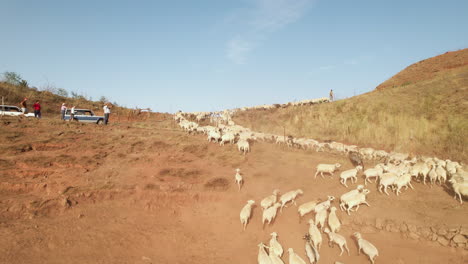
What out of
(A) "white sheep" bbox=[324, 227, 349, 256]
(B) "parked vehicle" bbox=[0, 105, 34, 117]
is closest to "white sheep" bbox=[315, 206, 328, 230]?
(A) "white sheep" bbox=[324, 227, 349, 256]

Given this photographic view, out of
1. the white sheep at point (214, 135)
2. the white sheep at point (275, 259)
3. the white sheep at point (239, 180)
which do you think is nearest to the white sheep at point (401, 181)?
the white sheep at point (275, 259)

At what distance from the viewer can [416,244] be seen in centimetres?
689

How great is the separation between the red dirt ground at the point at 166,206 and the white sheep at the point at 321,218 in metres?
0.55

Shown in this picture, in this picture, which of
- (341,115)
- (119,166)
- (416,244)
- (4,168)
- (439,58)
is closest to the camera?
(416,244)

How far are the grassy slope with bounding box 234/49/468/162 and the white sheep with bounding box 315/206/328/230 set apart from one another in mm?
11901

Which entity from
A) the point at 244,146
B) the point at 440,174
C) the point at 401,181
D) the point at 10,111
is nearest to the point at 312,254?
the point at 401,181

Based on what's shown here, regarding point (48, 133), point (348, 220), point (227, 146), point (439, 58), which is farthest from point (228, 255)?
point (439, 58)

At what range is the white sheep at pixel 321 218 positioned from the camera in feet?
24.5

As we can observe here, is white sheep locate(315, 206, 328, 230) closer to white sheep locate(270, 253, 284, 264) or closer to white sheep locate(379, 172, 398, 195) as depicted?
white sheep locate(270, 253, 284, 264)

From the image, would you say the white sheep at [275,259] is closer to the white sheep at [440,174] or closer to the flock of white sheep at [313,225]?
the flock of white sheep at [313,225]

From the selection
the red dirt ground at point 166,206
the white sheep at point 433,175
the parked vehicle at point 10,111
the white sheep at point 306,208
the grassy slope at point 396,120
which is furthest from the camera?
the parked vehicle at point 10,111

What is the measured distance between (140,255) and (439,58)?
4677 cm

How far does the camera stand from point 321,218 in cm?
752

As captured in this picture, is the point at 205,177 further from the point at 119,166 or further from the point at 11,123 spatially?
the point at 11,123
